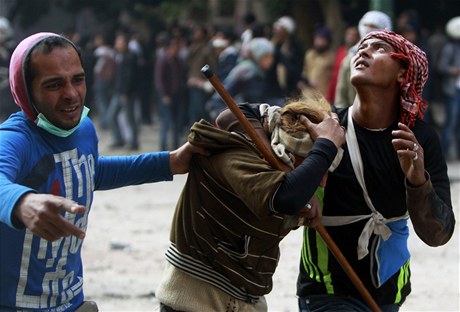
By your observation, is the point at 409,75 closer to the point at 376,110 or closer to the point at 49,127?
the point at 376,110

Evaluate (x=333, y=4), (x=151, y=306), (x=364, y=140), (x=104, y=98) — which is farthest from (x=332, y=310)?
(x=333, y=4)

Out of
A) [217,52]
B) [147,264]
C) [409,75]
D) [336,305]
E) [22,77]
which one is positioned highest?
[22,77]

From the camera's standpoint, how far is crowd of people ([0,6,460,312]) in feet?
11.2

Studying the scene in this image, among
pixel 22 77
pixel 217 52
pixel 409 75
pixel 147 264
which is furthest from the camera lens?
pixel 217 52

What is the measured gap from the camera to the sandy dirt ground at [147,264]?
707 centimetres

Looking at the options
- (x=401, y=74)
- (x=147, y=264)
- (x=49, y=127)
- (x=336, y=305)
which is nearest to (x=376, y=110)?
(x=401, y=74)

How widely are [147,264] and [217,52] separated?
7620 mm

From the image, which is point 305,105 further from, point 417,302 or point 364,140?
point 417,302

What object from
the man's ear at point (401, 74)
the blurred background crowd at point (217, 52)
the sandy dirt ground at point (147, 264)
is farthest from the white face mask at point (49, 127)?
the blurred background crowd at point (217, 52)

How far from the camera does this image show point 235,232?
3658 millimetres

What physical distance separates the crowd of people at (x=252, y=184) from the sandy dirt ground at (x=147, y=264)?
290 cm

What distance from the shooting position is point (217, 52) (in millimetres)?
15297

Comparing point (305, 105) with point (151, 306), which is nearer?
point (305, 105)

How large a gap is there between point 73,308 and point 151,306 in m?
3.31
